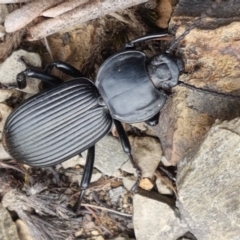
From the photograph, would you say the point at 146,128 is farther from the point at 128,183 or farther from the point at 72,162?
the point at 72,162

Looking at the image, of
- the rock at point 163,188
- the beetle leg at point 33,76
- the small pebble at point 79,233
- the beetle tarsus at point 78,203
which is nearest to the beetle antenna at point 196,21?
the beetle leg at point 33,76

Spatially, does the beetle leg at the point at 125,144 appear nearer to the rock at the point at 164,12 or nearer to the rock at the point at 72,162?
the rock at the point at 72,162

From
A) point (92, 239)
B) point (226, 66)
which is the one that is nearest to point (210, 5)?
point (226, 66)

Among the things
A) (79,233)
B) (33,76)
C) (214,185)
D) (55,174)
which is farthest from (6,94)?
(214,185)

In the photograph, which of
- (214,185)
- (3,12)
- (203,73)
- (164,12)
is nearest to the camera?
(214,185)

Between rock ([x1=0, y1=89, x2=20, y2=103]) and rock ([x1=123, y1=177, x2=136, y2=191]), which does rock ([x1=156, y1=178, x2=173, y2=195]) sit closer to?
rock ([x1=123, y1=177, x2=136, y2=191])

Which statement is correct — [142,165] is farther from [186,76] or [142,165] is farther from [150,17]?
[150,17]
